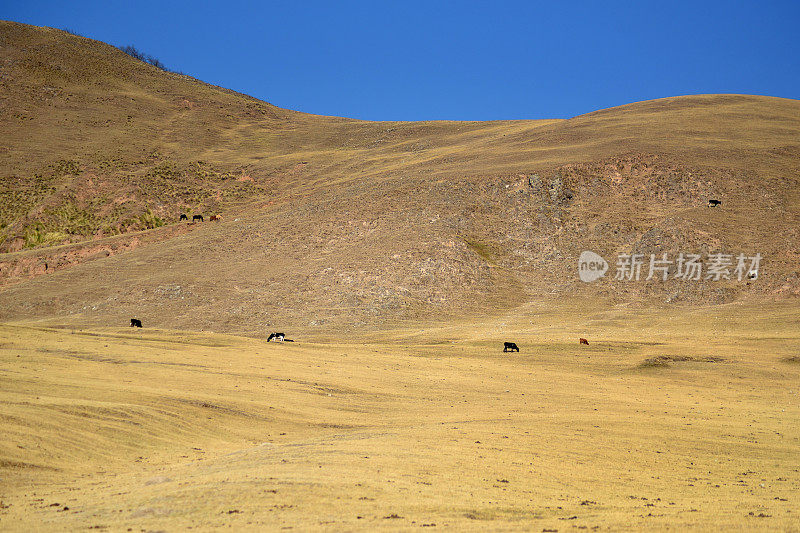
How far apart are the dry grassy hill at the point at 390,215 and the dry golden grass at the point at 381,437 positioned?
1909 centimetres

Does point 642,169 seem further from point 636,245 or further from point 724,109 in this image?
point 724,109

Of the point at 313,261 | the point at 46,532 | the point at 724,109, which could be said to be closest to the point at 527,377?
the point at 46,532

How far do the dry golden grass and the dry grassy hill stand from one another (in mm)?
19094

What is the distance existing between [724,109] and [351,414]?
76929 millimetres

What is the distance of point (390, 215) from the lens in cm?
6225

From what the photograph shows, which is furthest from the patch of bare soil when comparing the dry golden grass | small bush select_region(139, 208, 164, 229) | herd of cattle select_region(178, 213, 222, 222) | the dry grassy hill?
small bush select_region(139, 208, 164, 229)

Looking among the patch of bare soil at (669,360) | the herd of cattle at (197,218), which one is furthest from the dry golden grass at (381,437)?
the herd of cattle at (197,218)

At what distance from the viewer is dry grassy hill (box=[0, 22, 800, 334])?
51906 millimetres

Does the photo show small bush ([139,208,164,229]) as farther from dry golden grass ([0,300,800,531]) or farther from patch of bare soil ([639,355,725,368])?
patch of bare soil ([639,355,725,368])

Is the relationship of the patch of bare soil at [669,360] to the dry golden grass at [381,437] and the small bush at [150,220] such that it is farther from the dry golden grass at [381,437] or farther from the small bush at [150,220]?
the small bush at [150,220]

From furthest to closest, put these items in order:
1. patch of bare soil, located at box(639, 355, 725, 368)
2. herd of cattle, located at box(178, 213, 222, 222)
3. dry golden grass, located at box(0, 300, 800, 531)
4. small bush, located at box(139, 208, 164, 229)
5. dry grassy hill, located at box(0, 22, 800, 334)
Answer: small bush, located at box(139, 208, 164, 229) < herd of cattle, located at box(178, 213, 222, 222) < dry grassy hill, located at box(0, 22, 800, 334) < patch of bare soil, located at box(639, 355, 725, 368) < dry golden grass, located at box(0, 300, 800, 531)

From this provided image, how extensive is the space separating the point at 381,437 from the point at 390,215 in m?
46.7

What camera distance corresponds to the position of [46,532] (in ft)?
30.7

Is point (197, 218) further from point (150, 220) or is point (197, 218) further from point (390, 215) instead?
point (390, 215)
